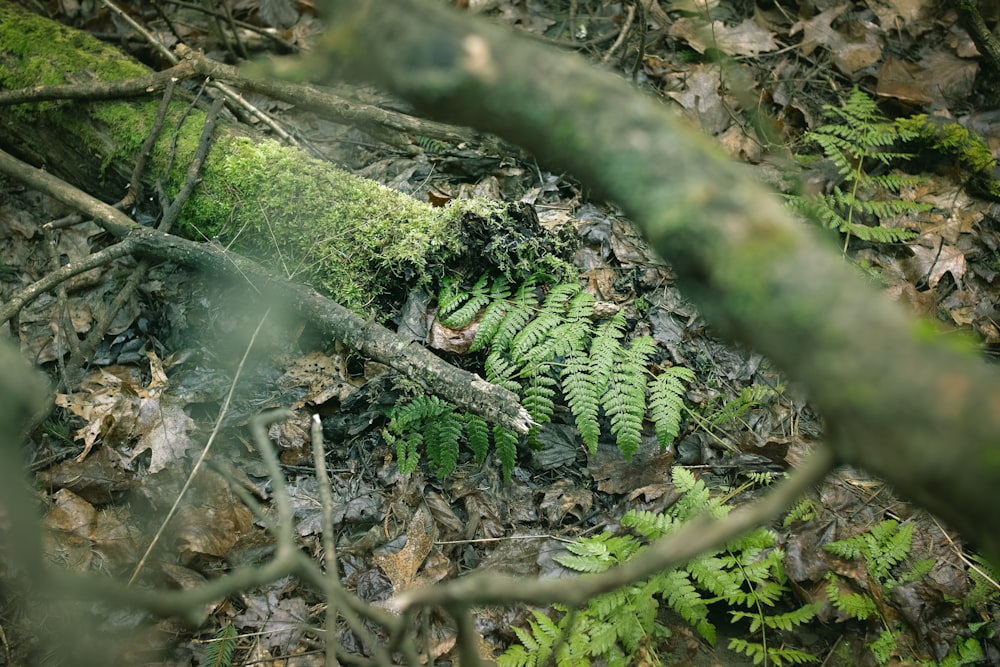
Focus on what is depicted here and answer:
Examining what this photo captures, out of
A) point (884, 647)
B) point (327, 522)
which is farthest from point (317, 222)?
point (884, 647)

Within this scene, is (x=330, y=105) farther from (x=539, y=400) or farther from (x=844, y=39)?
(x=844, y=39)

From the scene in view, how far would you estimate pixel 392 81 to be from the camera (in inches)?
46.3

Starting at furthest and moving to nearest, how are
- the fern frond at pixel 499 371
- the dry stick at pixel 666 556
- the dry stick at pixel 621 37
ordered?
the dry stick at pixel 621 37 < the fern frond at pixel 499 371 < the dry stick at pixel 666 556

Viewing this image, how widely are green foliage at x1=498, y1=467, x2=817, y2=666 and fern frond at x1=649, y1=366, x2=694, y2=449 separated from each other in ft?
0.61

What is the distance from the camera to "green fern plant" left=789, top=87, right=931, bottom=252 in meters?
4.18

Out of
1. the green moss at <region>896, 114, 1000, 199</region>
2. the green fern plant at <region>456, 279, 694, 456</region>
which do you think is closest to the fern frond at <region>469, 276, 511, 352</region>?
the green fern plant at <region>456, 279, 694, 456</region>

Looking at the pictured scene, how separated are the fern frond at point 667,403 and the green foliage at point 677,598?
187 millimetres

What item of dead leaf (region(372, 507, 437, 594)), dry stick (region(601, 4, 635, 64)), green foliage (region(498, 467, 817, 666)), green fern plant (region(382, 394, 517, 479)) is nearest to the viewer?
green foliage (region(498, 467, 817, 666))

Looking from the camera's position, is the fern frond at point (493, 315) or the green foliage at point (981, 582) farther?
the fern frond at point (493, 315)

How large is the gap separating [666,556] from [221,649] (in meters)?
2.53

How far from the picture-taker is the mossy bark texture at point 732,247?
892 millimetres

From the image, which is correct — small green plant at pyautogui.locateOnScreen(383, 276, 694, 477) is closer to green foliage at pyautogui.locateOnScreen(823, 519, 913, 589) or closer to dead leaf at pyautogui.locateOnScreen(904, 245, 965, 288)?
green foliage at pyautogui.locateOnScreen(823, 519, 913, 589)

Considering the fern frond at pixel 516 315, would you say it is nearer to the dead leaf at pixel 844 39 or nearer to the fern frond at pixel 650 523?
the fern frond at pixel 650 523

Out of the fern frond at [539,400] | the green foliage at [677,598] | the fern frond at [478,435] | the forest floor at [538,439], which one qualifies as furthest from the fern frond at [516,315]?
the green foliage at [677,598]
